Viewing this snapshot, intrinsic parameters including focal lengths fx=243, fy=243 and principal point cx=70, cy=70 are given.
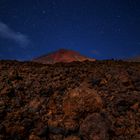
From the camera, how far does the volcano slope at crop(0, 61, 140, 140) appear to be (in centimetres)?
536

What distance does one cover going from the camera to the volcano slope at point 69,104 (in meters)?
5.36

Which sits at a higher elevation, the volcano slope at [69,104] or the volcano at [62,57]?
the volcano at [62,57]

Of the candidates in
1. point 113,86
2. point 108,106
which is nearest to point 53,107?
point 108,106

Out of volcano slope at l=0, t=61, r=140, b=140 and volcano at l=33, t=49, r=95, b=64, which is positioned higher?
volcano at l=33, t=49, r=95, b=64

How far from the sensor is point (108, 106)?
605cm

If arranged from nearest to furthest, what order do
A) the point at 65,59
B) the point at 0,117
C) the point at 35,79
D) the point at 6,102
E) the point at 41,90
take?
the point at 0,117 < the point at 6,102 < the point at 41,90 < the point at 35,79 < the point at 65,59

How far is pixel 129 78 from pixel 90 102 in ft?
6.19

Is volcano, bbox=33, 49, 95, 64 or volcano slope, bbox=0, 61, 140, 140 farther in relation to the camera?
volcano, bbox=33, 49, 95, 64

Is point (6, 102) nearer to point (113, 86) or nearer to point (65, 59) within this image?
point (113, 86)

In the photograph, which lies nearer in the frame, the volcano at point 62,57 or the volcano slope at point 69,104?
the volcano slope at point 69,104

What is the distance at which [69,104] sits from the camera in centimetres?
603

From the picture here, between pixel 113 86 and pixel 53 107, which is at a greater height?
pixel 113 86

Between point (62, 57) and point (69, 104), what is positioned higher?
point (62, 57)

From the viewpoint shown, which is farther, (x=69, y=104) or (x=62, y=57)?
(x=62, y=57)
